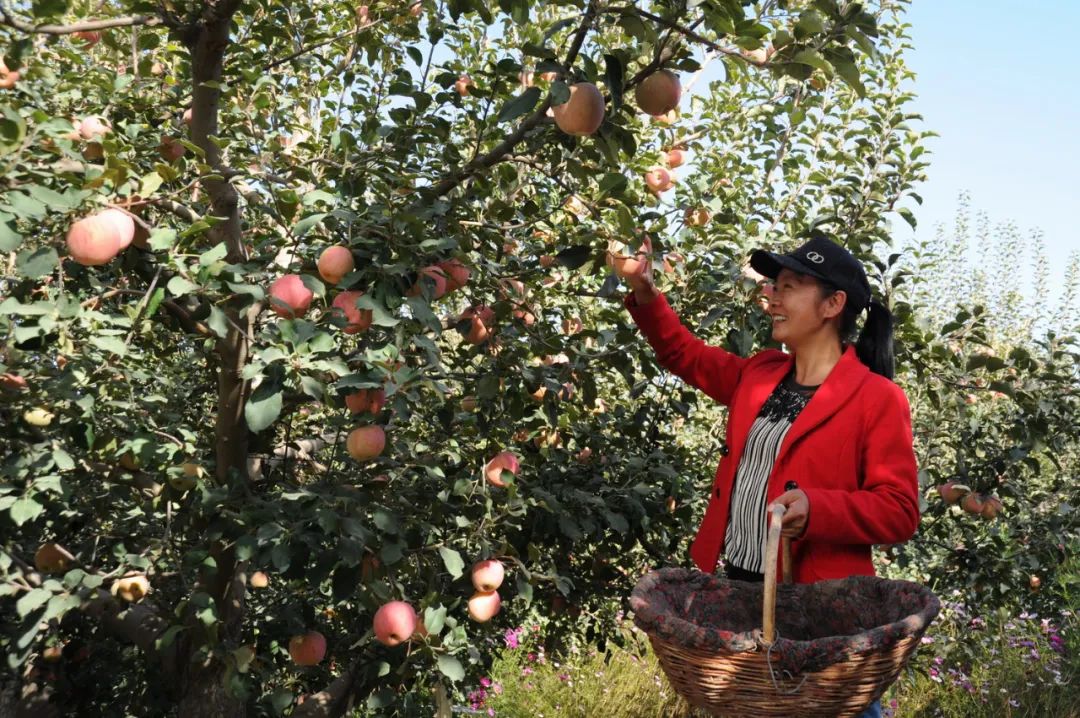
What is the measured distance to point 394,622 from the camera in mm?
2115

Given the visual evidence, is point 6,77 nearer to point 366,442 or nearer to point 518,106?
point 366,442

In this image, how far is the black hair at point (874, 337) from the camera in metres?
2.27

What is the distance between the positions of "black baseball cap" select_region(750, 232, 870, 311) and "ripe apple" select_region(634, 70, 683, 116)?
0.48 metres

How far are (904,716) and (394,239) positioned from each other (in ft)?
12.1

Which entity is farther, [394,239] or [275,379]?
[394,239]

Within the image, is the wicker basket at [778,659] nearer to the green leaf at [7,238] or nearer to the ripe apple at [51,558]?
the green leaf at [7,238]

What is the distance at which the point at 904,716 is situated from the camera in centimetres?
451

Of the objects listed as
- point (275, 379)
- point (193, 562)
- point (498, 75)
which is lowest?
point (193, 562)

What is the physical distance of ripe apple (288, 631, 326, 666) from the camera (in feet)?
8.55

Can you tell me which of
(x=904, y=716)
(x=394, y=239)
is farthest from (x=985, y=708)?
(x=394, y=239)

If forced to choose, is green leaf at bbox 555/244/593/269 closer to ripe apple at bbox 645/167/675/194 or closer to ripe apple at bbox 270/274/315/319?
ripe apple at bbox 270/274/315/319

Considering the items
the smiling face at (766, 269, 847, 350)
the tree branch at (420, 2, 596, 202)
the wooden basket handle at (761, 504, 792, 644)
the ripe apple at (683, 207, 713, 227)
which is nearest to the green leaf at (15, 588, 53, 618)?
the tree branch at (420, 2, 596, 202)

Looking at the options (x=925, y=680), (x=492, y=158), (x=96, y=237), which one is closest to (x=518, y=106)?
(x=492, y=158)

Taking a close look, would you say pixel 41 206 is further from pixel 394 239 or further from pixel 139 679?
pixel 139 679
